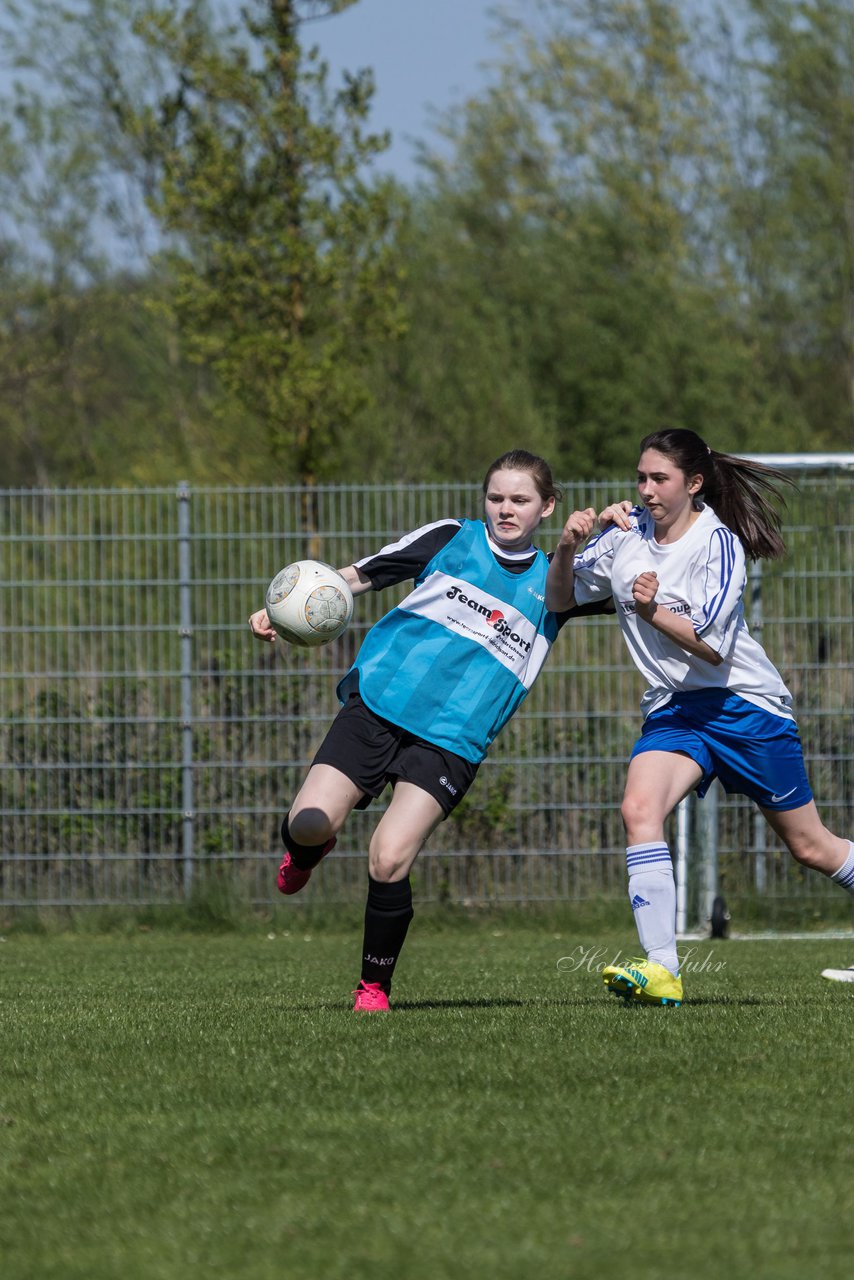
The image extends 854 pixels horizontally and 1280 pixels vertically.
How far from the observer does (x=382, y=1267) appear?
9.63 ft

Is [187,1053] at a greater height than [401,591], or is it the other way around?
[401,591]

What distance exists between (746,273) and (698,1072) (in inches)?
948

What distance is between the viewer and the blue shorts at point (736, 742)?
20.1ft

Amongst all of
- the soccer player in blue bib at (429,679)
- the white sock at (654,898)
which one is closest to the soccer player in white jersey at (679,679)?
the white sock at (654,898)

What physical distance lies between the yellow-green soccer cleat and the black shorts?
2.76 ft

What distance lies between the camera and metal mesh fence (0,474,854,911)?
10.9 metres

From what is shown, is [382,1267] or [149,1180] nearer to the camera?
[382,1267]

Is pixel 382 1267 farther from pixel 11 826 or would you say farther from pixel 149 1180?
pixel 11 826

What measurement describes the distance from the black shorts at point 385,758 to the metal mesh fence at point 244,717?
15.1ft

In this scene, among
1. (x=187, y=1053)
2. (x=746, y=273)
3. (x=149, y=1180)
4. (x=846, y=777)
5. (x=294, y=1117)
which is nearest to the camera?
(x=149, y=1180)

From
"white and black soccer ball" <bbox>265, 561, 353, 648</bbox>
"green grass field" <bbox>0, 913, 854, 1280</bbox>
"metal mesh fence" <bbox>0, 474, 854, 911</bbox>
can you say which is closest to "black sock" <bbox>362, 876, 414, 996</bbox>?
"green grass field" <bbox>0, 913, 854, 1280</bbox>

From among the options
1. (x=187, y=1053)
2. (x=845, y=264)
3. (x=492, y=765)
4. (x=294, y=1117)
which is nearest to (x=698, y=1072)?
(x=294, y=1117)

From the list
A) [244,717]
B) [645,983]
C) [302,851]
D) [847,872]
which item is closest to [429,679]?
[302,851]

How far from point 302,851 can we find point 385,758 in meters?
0.47
